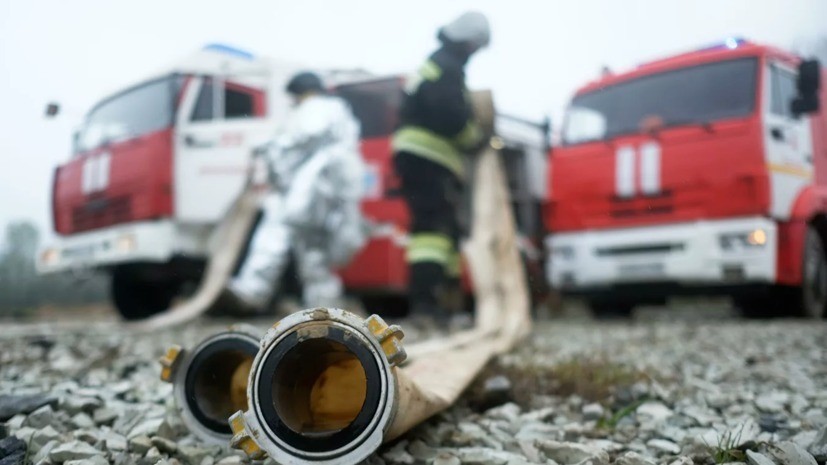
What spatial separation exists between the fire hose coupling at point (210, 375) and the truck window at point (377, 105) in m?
4.67

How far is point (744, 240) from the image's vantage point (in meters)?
5.73

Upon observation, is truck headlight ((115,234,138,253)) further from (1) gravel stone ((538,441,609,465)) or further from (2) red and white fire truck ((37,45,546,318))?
(1) gravel stone ((538,441,609,465))

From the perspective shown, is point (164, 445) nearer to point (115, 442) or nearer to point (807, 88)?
point (115, 442)

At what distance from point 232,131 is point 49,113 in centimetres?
230

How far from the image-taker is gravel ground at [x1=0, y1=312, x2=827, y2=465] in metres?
1.77

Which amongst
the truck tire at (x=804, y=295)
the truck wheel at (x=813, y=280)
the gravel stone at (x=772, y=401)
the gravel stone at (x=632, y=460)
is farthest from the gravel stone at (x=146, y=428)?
the truck wheel at (x=813, y=280)

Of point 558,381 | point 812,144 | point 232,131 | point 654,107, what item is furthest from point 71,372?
point 812,144

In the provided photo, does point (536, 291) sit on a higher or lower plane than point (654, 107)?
lower

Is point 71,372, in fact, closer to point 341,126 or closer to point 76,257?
point 341,126

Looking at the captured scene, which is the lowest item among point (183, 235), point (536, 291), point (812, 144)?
point (536, 291)

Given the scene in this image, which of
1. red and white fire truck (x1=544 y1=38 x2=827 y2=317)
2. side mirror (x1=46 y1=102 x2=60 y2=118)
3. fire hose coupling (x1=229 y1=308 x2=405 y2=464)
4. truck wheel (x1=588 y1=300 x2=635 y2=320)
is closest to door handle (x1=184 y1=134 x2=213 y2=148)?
side mirror (x1=46 y1=102 x2=60 y2=118)

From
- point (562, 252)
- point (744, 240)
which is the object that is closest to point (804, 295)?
point (744, 240)

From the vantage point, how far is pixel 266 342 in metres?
1.41

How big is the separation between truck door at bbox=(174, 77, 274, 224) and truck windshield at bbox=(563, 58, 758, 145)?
2.70 meters
